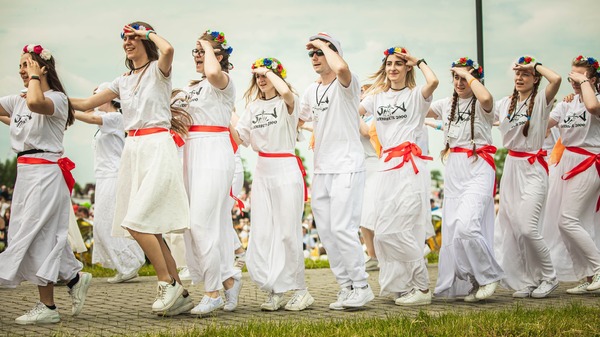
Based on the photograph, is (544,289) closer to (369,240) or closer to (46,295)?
(369,240)

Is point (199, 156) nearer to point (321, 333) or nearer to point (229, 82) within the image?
point (229, 82)

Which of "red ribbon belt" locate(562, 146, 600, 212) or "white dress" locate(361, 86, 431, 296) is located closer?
"white dress" locate(361, 86, 431, 296)

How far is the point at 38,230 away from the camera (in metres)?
7.70

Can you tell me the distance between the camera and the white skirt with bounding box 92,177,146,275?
11.2m

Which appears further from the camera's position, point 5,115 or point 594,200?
point 594,200

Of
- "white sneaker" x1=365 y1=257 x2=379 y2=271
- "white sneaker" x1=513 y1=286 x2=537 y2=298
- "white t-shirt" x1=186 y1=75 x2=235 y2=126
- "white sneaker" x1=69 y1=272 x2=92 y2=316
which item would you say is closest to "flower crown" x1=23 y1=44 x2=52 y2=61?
"white t-shirt" x1=186 y1=75 x2=235 y2=126

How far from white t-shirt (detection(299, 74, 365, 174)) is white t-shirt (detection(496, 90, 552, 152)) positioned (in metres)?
1.84

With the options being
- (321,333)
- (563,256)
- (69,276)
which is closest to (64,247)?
(69,276)

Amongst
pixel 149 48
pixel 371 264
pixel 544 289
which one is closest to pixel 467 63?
pixel 544 289

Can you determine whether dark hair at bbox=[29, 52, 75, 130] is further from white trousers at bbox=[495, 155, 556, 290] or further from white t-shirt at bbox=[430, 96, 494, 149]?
white trousers at bbox=[495, 155, 556, 290]

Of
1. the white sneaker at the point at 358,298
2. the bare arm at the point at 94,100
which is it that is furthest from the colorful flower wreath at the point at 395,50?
the bare arm at the point at 94,100

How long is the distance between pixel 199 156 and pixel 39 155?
1360 mm

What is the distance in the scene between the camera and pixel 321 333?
20.5 feet

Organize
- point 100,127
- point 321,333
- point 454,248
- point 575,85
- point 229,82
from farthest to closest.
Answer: point 100,127
point 575,85
point 454,248
point 229,82
point 321,333
